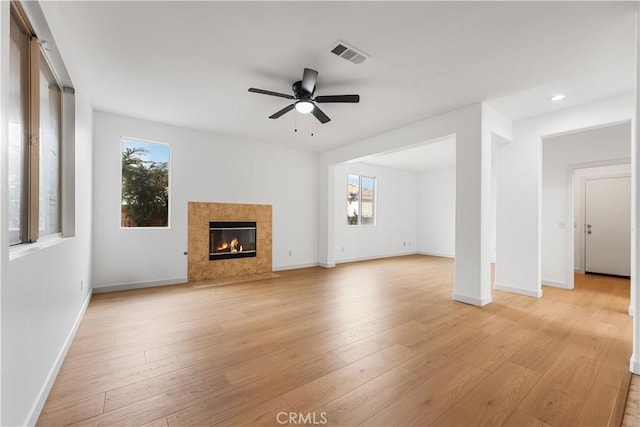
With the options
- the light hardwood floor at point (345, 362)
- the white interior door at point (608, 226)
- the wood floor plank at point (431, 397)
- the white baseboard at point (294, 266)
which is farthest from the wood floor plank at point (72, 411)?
the white interior door at point (608, 226)

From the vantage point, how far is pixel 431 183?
358 inches

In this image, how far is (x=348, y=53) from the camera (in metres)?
2.61

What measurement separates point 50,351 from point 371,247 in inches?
276

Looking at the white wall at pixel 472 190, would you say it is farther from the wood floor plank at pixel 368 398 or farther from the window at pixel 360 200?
the window at pixel 360 200

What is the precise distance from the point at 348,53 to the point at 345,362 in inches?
111

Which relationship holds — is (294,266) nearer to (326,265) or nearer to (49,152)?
(326,265)

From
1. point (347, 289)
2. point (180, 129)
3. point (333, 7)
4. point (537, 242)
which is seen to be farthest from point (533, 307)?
point (180, 129)

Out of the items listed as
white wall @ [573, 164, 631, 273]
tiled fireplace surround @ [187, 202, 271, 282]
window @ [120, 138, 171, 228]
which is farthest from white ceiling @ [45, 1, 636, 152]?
white wall @ [573, 164, 631, 273]

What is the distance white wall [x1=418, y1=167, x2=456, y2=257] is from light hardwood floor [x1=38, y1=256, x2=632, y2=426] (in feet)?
15.0

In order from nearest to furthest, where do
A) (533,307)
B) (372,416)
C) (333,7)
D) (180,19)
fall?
(372,416)
(333,7)
(180,19)
(533,307)

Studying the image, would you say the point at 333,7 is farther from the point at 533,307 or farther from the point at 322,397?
the point at 533,307

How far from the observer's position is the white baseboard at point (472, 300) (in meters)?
3.65

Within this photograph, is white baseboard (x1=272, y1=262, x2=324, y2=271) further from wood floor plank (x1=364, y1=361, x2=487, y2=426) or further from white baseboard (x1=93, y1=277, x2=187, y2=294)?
wood floor plank (x1=364, y1=361, x2=487, y2=426)

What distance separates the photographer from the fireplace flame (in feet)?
17.8
